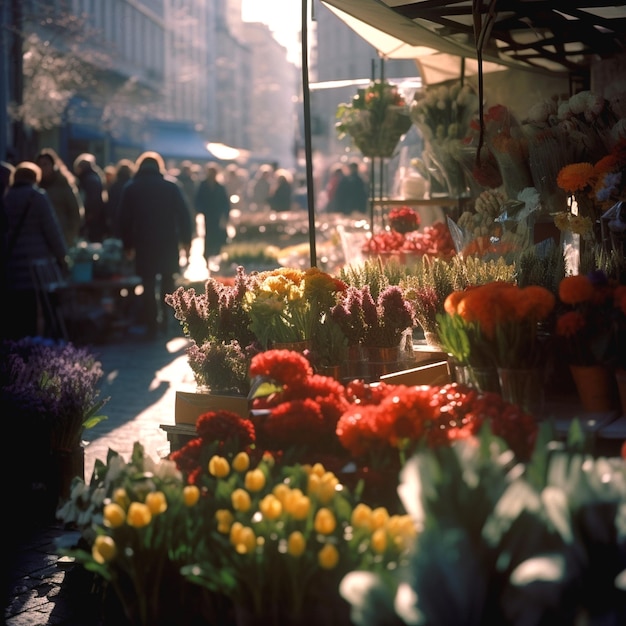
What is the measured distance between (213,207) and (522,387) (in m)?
14.0

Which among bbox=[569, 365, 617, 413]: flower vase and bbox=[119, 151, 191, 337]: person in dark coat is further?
bbox=[119, 151, 191, 337]: person in dark coat

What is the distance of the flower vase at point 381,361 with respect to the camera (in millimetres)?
4879

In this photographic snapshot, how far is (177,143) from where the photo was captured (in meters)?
49.5

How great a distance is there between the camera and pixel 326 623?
2.81 m

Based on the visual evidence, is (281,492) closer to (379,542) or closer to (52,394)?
(379,542)

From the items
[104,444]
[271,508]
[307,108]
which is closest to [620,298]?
Answer: [271,508]

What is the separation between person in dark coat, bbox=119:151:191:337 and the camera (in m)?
12.4

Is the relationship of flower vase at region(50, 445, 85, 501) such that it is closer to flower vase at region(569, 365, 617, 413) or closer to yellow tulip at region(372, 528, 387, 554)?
flower vase at region(569, 365, 617, 413)

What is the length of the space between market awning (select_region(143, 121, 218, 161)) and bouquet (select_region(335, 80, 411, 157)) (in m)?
34.2

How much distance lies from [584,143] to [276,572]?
3.33 meters

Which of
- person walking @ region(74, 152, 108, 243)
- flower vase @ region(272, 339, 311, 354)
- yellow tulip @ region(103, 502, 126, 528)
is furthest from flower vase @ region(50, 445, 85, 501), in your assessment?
person walking @ region(74, 152, 108, 243)

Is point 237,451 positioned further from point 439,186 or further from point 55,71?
point 55,71

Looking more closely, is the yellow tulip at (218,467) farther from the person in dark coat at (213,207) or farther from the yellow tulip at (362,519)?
the person in dark coat at (213,207)

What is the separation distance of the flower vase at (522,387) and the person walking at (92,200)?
11.7 m
